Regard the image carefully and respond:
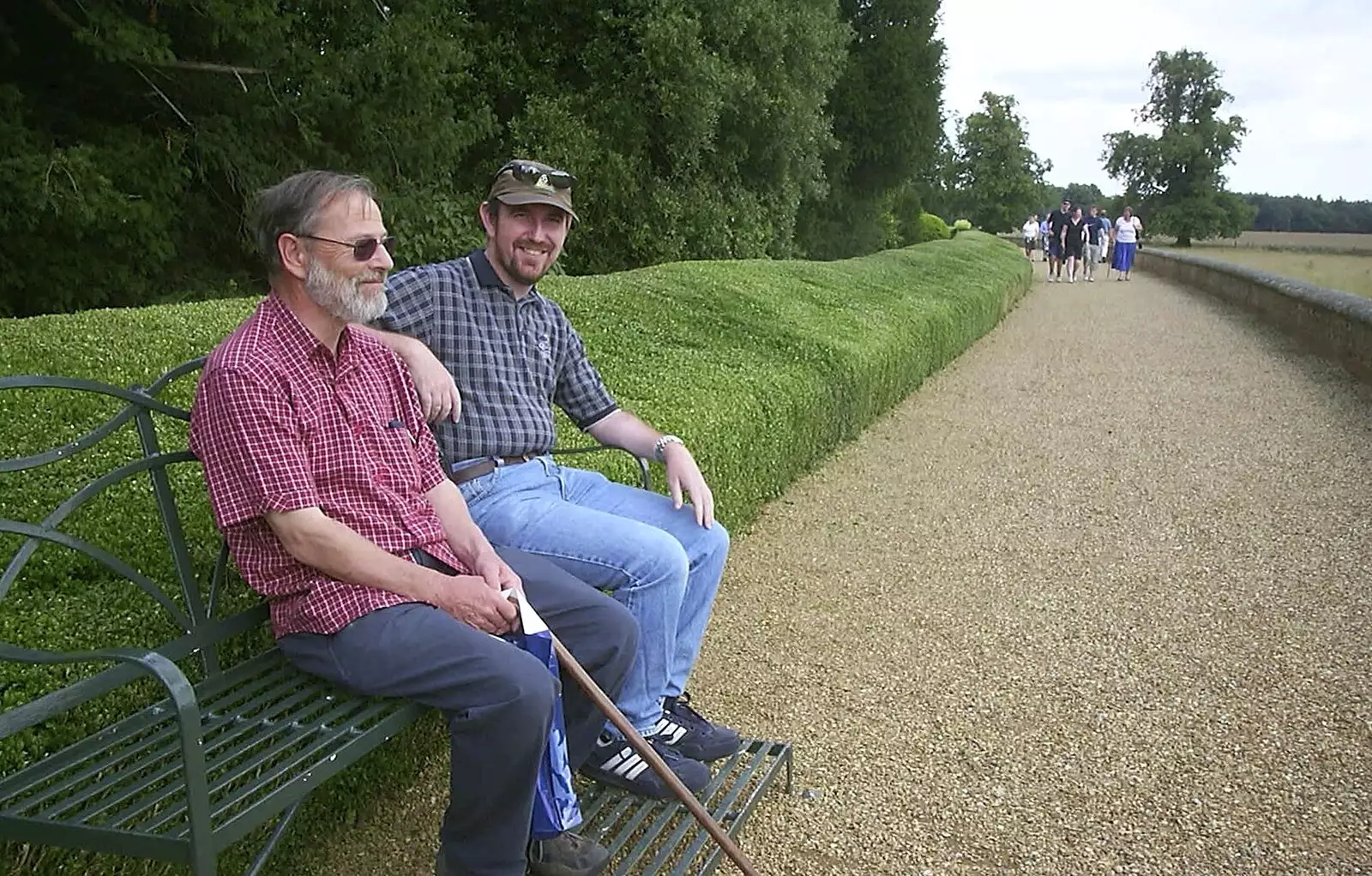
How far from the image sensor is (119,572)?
7.21ft

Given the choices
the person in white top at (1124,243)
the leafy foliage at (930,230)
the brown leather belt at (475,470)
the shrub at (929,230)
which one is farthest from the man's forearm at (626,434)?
the leafy foliage at (930,230)

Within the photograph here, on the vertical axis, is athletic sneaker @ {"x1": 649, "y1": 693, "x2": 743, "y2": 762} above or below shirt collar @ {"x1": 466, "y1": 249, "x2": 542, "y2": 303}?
below

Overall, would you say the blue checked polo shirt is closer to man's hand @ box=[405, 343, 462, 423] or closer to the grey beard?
man's hand @ box=[405, 343, 462, 423]

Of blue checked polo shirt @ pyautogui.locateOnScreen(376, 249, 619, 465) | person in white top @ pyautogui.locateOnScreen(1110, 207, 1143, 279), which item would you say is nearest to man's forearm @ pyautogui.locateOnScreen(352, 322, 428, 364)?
blue checked polo shirt @ pyautogui.locateOnScreen(376, 249, 619, 465)

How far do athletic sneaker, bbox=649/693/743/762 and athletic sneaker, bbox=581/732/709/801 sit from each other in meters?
0.08

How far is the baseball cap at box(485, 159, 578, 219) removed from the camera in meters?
2.87

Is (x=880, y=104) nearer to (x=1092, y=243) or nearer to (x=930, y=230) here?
(x=1092, y=243)

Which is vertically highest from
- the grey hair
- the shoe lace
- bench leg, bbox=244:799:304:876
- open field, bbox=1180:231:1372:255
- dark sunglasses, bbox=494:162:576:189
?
dark sunglasses, bbox=494:162:576:189

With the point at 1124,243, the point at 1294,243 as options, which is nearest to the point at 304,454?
the point at 1124,243

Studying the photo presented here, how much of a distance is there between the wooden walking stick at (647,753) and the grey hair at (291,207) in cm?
100

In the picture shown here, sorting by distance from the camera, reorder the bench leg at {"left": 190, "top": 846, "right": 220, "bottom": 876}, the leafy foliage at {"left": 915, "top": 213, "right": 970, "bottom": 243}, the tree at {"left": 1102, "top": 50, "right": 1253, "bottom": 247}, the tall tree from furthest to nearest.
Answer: the tree at {"left": 1102, "top": 50, "right": 1253, "bottom": 247} → the leafy foliage at {"left": 915, "top": 213, "right": 970, "bottom": 243} → the tall tree → the bench leg at {"left": 190, "top": 846, "right": 220, "bottom": 876}

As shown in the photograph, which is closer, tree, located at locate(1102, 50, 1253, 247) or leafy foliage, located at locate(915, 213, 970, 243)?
leafy foliage, located at locate(915, 213, 970, 243)

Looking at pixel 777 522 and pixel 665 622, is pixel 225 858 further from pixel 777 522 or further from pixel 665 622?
pixel 777 522

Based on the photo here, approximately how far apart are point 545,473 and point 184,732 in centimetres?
137
